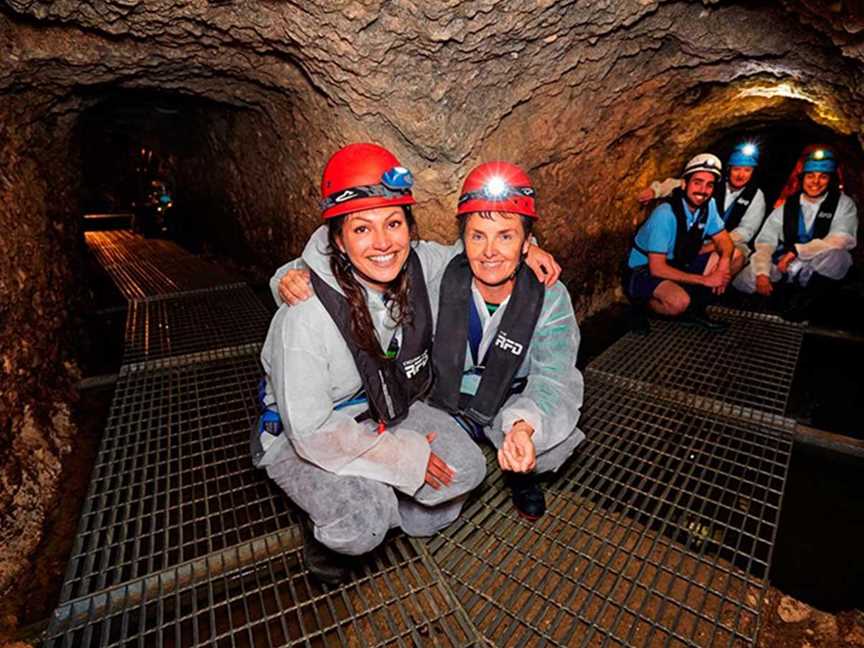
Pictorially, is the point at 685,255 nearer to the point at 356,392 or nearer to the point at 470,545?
the point at 470,545

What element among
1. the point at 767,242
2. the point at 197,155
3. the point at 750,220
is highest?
the point at 197,155

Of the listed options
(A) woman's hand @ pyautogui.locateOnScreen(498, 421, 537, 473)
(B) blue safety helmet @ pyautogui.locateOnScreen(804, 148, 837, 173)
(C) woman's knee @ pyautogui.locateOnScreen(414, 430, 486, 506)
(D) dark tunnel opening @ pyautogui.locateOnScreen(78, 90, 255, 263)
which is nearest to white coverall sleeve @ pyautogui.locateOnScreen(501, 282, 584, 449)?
(A) woman's hand @ pyautogui.locateOnScreen(498, 421, 537, 473)

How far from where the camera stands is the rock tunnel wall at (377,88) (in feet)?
8.11

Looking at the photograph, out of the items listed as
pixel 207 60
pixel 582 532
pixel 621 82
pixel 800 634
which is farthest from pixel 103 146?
pixel 800 634

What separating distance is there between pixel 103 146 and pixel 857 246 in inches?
683

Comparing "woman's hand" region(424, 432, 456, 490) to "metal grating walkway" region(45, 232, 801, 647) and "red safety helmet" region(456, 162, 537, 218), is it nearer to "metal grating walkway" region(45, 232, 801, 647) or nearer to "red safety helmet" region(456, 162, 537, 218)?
"metal grating walkway" region(45, 232, 801, 647)

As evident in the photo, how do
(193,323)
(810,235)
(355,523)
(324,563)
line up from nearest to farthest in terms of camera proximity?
(355,523) < (324,563) < (193,323) < (810,235)

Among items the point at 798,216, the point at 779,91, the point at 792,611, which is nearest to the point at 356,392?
the point at 792,611

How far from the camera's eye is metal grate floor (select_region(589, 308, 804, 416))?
3539mm

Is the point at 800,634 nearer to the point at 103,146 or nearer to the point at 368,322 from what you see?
the point at 368,322

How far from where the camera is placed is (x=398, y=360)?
2.26 metres

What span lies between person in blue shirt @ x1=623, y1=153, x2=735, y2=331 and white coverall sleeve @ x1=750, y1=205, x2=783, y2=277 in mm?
1113

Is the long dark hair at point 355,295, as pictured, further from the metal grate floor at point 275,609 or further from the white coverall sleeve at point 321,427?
the metal grate floor at point 275,609

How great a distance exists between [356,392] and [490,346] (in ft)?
2.57
